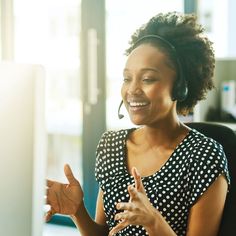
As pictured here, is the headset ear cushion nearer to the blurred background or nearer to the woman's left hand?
the woman's left hand

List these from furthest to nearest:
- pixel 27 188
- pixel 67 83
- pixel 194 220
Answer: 1. pixel 67 83
2. pixel 194 220
3. pixel 27 188

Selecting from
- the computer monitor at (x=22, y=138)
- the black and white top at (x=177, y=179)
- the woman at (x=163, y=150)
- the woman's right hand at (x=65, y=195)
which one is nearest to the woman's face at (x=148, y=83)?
the woman at (x=163, y=150)

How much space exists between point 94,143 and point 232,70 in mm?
955

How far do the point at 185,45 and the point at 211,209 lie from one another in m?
0.42

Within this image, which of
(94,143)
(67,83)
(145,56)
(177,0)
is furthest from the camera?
(67,83)

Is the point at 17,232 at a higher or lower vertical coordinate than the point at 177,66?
lower

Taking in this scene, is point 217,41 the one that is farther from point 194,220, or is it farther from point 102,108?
point 194,220

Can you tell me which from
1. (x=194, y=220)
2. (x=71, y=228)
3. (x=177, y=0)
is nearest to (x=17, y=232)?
(x=194, y=220)

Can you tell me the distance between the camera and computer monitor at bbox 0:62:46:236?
58cm

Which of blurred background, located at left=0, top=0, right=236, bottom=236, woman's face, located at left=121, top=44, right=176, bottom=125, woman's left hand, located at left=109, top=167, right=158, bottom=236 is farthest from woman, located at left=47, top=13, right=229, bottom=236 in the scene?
blurred background, located at left=0, top=0, right=236, bottom=236

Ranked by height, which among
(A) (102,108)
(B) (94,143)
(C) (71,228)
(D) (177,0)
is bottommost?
(C) (71,228)

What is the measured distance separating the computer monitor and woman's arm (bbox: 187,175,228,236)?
540 mm

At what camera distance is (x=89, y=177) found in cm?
284

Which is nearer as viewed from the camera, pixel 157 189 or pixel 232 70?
pixel 157 189
